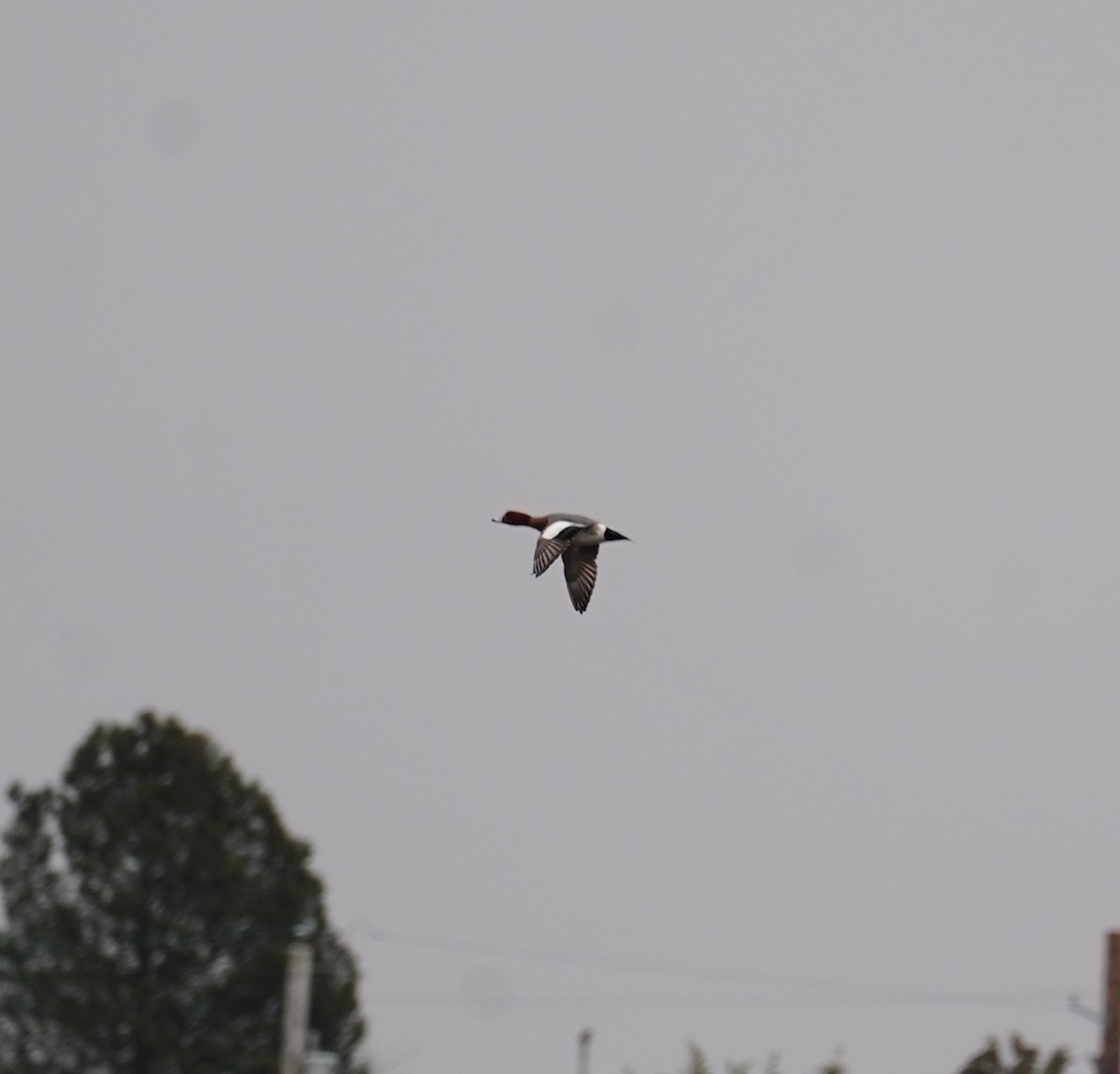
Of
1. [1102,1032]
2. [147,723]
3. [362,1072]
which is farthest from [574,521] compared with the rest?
[147,723]

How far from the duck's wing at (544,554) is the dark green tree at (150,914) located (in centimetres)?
1873

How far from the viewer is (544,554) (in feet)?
92.4

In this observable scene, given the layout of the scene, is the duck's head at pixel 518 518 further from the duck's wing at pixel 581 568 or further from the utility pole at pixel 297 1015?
the utility pole at pixel 297 1015

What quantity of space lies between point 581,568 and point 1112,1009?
756 cm

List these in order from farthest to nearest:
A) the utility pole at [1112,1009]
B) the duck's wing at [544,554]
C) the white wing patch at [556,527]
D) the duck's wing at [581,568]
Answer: the utility pole at [1112,1009]
the duck's wing at [581,568]
the white wing patch at [556,527]
the duck's wing at [544,554]

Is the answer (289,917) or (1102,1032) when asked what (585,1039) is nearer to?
(289,917)

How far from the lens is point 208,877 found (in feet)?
157

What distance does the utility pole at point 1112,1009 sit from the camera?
1294 inches

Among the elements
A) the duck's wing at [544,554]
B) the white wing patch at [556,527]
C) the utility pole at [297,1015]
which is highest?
the white wing patch at [556,527]

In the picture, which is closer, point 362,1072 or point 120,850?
point 362,1072

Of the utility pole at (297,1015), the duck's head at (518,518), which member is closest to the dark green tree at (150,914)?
the utility pole at (297,1015)

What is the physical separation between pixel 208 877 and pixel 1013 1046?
16364 mm

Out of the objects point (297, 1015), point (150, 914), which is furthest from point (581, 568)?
point (150, 914)

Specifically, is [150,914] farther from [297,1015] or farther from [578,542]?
[578,542]
